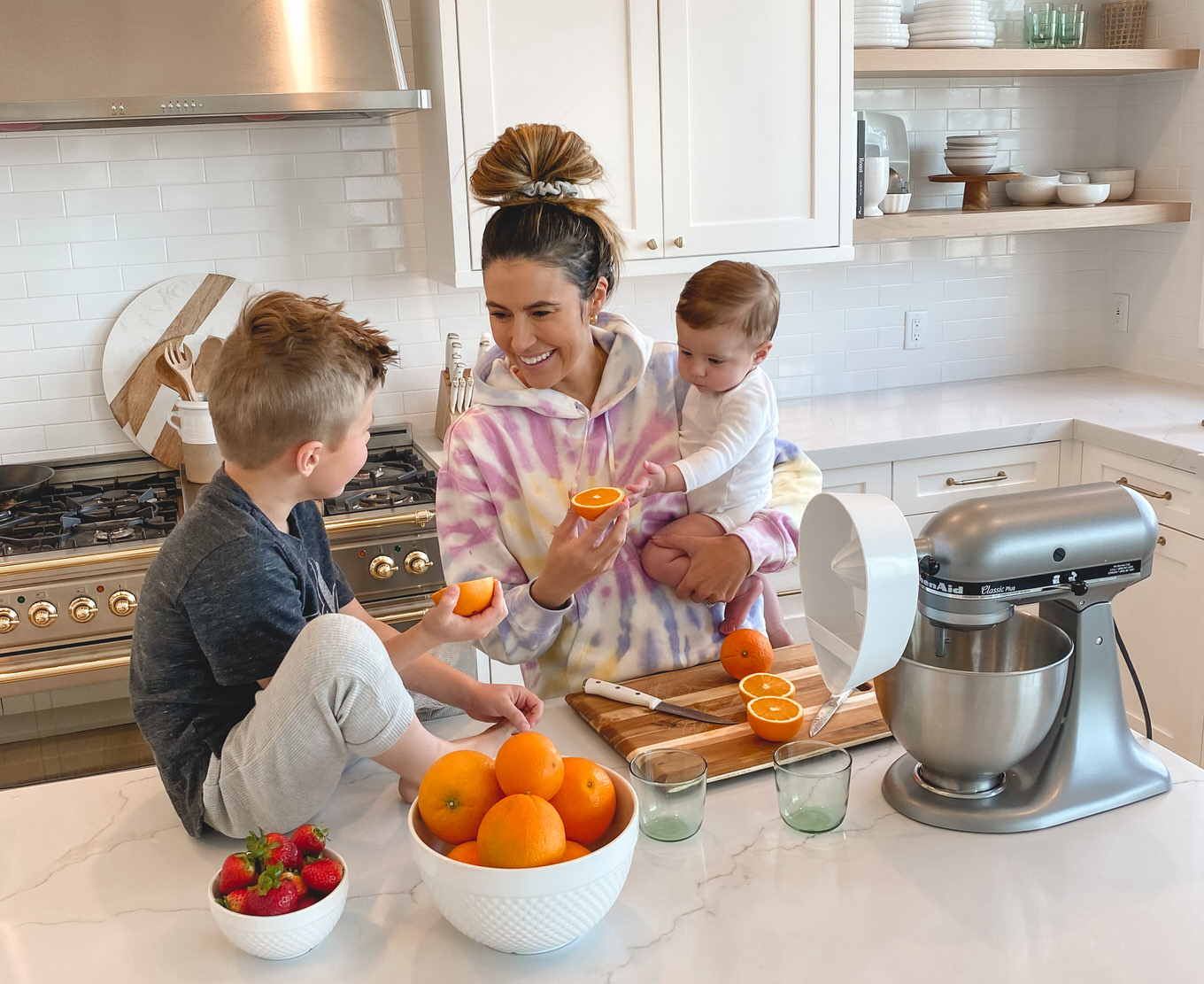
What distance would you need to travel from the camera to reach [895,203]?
337 cm

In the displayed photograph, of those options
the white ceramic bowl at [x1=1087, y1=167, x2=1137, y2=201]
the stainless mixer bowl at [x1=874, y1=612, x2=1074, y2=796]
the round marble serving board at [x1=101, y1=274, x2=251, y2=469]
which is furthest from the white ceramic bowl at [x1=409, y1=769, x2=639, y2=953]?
the white ceramic bowl at [x1=1087, y1=167, x2=1137, y2=201]

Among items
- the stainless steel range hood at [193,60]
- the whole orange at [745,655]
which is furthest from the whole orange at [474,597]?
the stainless steel range hood at [193,60]

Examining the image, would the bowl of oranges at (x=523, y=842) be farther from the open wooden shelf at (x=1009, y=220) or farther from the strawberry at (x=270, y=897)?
the open wooden shelf at (x=1009, y=220)

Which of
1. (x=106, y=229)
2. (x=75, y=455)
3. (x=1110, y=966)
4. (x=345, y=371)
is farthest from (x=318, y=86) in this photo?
(x=1110, y=966)

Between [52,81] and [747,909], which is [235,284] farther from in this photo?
[747,909]

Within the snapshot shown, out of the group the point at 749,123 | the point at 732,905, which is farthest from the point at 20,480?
the point at 732,905

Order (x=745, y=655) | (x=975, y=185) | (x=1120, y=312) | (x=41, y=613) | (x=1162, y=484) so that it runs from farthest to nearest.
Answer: (x=1120, y=312) → (x=975, y=185) → (x=1162, y=484) → (x=41, y=613) → (x=745, y=655)

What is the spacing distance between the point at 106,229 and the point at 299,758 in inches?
88.9

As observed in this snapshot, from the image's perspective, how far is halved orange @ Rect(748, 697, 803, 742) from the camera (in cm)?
140

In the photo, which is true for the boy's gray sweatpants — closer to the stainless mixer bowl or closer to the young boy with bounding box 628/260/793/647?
the stainless mixer bowl

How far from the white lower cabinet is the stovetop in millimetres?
1842

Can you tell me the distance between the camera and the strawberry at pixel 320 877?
107 centimetres

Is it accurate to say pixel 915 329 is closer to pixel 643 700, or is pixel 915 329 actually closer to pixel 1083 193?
pixel 1083 193

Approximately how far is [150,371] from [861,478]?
6.34 feet
